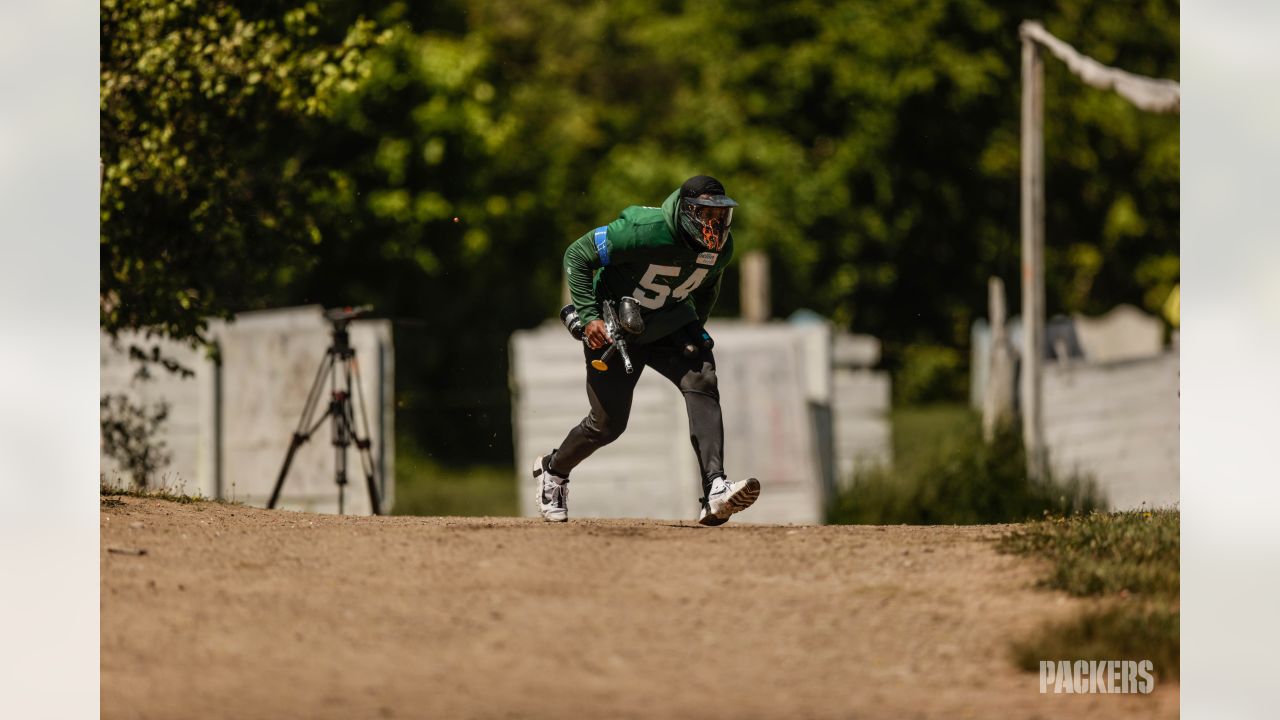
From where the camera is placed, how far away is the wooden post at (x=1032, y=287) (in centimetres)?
1609

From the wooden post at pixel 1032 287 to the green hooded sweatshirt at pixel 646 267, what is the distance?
727 centimetres

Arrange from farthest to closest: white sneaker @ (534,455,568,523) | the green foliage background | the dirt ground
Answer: the green foliage background, white sneaker @ (534,455,568,523), the dirt ground

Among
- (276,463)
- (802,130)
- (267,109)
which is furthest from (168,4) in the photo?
(802,130)

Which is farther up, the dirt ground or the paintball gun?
the paintball gun

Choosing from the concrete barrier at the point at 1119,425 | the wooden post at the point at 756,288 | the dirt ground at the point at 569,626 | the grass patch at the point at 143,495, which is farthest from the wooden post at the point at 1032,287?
the grass patch at the point at 143,495

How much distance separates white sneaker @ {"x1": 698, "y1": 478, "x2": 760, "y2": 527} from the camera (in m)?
8.97

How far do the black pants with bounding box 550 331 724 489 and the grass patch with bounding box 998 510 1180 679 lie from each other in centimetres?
168

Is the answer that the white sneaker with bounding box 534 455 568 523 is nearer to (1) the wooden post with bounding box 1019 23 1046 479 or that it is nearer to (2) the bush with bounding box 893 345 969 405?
(1) the wooden post with bounding box 1019 23 1046 479

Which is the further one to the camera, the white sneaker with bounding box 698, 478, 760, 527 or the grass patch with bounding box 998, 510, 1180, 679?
the white sneaker with bounding box 698, 478, 760, 527

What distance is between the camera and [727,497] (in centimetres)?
911

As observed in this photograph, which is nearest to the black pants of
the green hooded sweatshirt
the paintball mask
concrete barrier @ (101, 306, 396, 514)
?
the green hooded sweatshirt

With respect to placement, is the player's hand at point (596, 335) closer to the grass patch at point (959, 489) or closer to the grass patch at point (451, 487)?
the grass patch at point (959, 489)

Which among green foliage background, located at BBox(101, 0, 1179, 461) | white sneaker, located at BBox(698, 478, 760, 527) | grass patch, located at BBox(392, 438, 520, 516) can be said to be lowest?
grass patch, located at BBox(392, 438, 520, 516)

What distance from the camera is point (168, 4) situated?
1230cm
